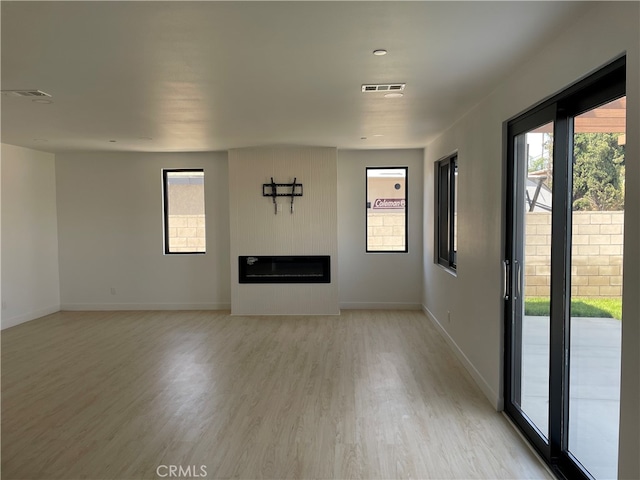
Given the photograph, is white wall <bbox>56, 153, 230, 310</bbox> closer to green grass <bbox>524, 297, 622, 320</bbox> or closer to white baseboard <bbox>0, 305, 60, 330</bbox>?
white baseboard <bbox>0, 305, 60, 330</bbox>

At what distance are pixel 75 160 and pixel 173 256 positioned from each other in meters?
2.24

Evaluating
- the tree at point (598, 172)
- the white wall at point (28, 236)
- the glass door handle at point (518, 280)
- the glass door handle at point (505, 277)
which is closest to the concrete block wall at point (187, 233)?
the white wall at point (28, 236)

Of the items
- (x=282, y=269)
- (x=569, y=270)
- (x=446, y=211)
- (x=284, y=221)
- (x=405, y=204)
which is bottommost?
(x=282, y=269)

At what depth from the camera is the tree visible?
7.01 feet

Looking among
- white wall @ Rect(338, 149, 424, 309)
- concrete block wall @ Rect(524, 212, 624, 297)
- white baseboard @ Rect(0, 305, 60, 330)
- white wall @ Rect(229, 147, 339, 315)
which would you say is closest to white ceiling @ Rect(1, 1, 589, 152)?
concrete block wall @ Rect(524, 212, 624, 297)

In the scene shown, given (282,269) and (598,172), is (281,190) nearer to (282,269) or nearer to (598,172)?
(282,269)

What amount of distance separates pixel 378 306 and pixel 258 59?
532cm

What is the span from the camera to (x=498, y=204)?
11.5 feet

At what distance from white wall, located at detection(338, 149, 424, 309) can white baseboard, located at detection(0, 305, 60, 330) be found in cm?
473

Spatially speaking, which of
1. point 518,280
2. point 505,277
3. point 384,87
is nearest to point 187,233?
point 384,87

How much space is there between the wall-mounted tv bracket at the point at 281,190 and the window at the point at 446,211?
208 centimetres

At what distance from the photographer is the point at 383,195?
736 centimetres

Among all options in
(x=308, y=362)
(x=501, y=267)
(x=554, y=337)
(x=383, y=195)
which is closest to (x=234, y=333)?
(x=308, y=362)

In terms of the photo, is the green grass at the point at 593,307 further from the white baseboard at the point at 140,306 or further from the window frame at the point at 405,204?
the white baseboard at the point at 140,306
